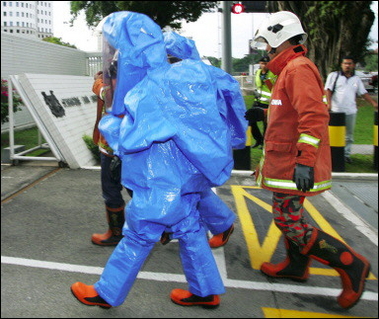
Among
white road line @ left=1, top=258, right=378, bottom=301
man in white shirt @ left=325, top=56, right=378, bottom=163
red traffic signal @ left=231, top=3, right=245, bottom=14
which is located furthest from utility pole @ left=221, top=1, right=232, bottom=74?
white road line @ left=1, top=258, right=378, bottom=301

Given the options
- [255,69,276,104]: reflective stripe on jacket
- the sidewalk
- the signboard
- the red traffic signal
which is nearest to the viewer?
the sidewalk

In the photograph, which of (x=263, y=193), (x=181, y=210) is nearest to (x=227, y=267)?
(x=181, y=210)

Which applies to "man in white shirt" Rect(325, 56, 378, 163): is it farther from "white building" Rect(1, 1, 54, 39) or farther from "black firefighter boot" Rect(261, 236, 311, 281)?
"white building" Rect(1, 1, 54, 39)

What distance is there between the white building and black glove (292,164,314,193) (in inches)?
58.3

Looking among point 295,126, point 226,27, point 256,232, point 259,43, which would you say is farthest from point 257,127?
point 226,27

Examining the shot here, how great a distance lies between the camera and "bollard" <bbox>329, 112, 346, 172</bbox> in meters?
6.07

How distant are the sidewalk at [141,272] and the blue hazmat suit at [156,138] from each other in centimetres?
37

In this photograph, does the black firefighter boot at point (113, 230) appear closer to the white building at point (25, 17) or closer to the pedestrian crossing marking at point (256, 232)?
the pedestrian crossing marking at point (256, 232)

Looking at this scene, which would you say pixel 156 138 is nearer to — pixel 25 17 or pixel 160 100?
pixel 160 100

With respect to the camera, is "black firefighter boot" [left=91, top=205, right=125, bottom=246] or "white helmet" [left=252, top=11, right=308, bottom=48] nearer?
"white helmet" [left=252, top=11, right=308, bottom=48]

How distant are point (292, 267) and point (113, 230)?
1.49m

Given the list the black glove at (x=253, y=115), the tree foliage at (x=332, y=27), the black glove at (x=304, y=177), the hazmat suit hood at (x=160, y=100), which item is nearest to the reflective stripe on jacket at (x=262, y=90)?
the black glove at (x=253, y=115)

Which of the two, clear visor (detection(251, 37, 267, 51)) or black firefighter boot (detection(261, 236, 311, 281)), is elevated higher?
clear visor (detection(251, 37, 267, 51))

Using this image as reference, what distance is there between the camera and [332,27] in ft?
40.0
